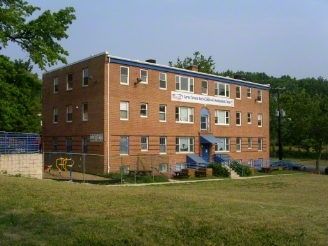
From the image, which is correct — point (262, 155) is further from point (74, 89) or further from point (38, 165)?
point (38, 165)

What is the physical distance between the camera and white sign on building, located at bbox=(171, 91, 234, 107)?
116 feet

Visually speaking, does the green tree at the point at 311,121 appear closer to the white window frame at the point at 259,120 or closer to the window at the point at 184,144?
the white window frame at the point at 259,120

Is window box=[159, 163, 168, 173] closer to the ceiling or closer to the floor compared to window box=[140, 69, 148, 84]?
closer to the floor

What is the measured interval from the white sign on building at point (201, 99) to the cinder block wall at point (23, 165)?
14397mm

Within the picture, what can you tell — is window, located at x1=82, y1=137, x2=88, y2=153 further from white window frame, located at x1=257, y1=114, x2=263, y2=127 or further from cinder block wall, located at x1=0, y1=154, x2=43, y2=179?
white window frame, located at x1=257, y1=114, x2=263, y2=127

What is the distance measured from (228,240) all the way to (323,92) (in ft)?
382

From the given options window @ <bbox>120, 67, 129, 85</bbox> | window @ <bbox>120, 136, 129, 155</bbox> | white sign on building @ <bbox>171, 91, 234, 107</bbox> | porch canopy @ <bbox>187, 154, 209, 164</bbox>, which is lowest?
porch canopy @ <bbox>187, 154, 209, 164</bbox>

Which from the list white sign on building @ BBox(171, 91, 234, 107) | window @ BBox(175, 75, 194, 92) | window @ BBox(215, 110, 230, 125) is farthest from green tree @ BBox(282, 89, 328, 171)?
window @ BBox(175, 75, 194, 92)

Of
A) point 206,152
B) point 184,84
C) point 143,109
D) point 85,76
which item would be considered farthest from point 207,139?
point 85,76

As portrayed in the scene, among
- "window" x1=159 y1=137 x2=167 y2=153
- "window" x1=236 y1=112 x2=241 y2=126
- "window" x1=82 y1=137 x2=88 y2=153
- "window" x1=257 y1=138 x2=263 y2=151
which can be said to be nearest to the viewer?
"window" x1=82 y1=137 x2=88 y2=153

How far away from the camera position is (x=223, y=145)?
39906 millimetres

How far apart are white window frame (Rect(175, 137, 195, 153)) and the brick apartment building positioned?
8cm

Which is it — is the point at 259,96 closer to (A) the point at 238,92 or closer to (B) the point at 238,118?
(A) the point at 238,92

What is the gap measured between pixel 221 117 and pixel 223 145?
104 inches
